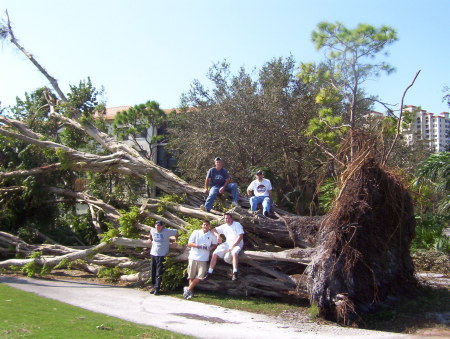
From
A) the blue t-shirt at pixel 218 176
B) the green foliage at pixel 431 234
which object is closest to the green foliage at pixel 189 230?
the blue t-shirt at pixel 218 176

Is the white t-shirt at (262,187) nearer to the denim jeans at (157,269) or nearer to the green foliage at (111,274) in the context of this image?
the denim jeans at (157,269)

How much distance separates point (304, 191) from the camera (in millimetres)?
19234

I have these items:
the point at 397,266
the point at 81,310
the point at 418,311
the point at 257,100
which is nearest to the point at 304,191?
the point at 257,100

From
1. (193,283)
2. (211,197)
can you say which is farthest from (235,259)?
(211,197)

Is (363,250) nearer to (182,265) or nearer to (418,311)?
(418,311)

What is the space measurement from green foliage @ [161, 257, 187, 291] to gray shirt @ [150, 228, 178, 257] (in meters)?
0.38

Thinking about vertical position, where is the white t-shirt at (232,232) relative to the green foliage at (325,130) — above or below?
below

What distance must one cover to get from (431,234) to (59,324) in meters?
12.2

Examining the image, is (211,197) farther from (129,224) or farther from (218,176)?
(129,224)

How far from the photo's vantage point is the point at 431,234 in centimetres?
1579

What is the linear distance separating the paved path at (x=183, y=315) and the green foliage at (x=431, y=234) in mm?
7756

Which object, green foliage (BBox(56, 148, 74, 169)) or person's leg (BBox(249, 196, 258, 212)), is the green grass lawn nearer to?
person's leg (BBox(249, 196, 258, 212))

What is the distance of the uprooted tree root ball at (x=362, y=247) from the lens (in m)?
9.26

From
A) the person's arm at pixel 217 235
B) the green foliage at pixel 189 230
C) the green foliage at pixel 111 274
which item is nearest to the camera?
the person's arm at pixel 217 235
